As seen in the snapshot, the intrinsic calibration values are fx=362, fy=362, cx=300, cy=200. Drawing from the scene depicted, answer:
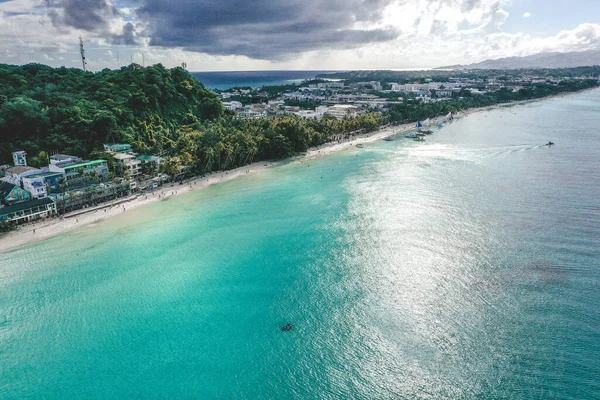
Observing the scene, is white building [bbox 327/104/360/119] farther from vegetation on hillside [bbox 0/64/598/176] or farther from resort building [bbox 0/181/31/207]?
resort building [bbox 0/181/31/207]

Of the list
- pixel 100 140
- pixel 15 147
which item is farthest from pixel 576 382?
pixel 15 147

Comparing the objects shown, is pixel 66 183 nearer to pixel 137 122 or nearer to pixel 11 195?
pixel 11 195

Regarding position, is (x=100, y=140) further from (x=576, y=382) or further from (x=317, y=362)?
(x=576, y=382)

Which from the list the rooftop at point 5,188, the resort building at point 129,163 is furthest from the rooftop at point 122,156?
the rooftop at point 5,188

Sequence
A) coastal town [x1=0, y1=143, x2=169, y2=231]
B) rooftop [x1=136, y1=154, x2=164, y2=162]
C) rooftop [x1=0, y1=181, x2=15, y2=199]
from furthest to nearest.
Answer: rooftop [x1=136, y1=154, x2=164, y2=162], rooftop [x1=0, y1=181, x2=15, y2=199], coastal town [x1=0, y1=143, x2=169, y2=231]

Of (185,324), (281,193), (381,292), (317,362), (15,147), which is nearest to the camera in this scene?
(317,362)

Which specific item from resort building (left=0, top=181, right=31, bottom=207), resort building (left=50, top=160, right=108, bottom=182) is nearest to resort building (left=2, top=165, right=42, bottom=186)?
resort building (left=0, top=181, right=31, bottom=207)
